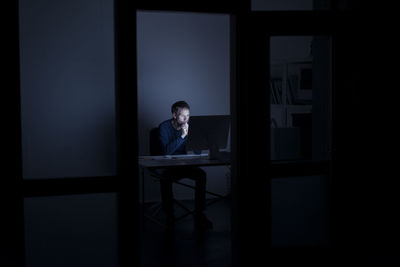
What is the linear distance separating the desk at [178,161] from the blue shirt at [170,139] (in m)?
0.14

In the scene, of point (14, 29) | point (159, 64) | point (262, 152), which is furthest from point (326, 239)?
point (159, 64)

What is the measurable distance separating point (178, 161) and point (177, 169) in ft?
1.56

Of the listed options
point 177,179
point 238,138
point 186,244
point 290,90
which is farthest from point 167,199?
point 238,138

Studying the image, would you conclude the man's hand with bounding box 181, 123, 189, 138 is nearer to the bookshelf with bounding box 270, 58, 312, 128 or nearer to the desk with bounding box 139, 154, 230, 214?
the desk with bounding box 139, 154, 230, 214

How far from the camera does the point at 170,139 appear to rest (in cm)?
587

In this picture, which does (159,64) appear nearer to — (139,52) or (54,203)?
(139,52)

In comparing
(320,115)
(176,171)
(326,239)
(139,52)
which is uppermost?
(139,52)

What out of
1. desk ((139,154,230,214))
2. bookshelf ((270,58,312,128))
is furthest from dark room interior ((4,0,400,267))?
desk ((139,154,230,214))

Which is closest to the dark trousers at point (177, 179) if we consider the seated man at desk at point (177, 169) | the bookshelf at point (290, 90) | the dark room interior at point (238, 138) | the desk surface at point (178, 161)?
the seated man at desk at point (177, 169)

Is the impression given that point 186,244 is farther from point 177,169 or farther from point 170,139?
point 170,139

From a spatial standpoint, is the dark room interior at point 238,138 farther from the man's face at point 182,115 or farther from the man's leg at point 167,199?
the man's face at point 182,115

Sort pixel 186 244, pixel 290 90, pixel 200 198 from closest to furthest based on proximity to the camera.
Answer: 1. pixel 186 244
2. pixel 290 90
3. pixel 200 198

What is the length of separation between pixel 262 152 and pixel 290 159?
0.36 metres

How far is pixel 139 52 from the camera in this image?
22.7 ft
